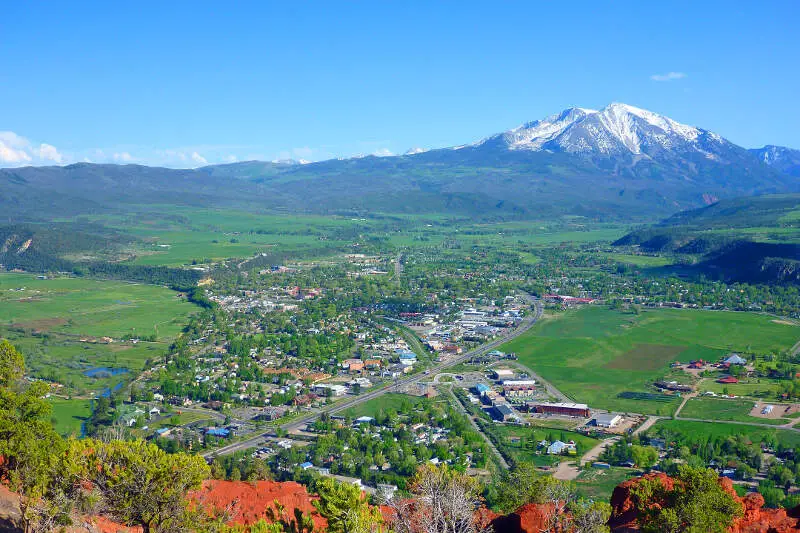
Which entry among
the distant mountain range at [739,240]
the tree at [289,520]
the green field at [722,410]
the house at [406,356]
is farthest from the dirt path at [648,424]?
the distant mountain range at [739,240]

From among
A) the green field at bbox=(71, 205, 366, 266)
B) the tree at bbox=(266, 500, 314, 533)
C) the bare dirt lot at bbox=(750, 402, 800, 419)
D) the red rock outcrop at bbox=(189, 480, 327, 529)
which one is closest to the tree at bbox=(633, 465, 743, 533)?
the tree at bbox=(266, 500, 314, 533)

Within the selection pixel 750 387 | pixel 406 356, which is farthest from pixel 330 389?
pixel 750 387

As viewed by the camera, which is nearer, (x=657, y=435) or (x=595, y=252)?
(x=657, y=435)

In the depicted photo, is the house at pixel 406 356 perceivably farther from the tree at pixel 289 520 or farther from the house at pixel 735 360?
the tree at pixel 289 520

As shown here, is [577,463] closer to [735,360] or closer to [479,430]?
[479,430]

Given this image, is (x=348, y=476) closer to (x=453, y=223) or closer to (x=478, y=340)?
(x=478, y=340)

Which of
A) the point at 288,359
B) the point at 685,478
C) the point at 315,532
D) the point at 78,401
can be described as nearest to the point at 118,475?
the point at 315,532

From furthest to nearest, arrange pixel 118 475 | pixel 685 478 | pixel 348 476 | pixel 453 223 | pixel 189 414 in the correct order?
1. pixel 453 223
2. pixel 189 414
3. pixel 348 476
4. pixel 685 478
5. pixel 118 475

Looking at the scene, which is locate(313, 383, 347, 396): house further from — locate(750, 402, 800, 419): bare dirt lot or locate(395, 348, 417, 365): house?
locate(750, 402, 800, 419): bare dirt lot
